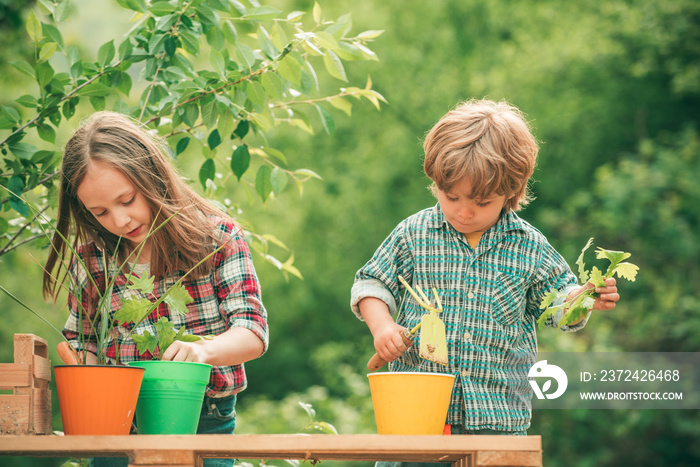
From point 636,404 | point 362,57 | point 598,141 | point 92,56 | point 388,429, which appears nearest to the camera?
point 388,429

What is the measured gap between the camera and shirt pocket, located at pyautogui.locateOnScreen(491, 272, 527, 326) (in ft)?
5.26

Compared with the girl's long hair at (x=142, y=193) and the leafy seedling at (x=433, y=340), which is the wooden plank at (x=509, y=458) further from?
the girl's long hair at (x=142, y=193)

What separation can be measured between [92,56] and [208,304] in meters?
4.60

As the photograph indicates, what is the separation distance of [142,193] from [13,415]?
0.55m

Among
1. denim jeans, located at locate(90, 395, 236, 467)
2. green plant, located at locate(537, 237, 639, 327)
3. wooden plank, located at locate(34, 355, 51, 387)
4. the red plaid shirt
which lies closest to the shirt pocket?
green plant, located at locate(537, 237, 639, 327)

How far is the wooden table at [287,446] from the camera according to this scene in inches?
41.6

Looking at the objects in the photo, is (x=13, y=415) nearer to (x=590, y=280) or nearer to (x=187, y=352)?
(x=187, y=352)

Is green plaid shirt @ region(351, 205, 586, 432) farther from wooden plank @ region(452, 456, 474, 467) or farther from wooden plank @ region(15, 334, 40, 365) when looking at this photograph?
wooden plank @ region(15, 334, 40, 365)

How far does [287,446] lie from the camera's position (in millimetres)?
1058

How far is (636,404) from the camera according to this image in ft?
17.1

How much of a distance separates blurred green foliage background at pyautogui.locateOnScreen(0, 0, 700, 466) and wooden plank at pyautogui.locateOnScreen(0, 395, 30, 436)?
391 centimetres

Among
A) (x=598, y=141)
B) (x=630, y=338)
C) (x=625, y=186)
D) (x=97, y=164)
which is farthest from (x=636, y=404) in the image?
(x=97, y=164)

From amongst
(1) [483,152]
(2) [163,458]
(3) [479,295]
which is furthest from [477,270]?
(2) [163,458]

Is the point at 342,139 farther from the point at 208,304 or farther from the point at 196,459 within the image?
the point at 196,459
